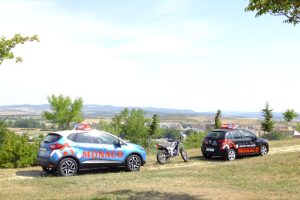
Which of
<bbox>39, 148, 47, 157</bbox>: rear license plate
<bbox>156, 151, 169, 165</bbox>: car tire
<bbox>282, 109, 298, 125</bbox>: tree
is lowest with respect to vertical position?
A: <bbox>156, 151, 169, 165</bbox>: car tire

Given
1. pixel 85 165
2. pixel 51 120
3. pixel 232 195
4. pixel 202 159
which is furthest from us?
pixel 51 120

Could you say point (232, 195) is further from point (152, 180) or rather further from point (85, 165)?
point (85, 165)

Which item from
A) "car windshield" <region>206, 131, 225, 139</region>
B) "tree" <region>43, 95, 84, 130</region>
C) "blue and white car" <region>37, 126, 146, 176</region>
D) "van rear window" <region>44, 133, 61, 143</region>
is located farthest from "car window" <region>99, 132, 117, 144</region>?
"tree" <region>43, 95, 84, 130</region>

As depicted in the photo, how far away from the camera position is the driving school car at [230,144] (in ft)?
64.1

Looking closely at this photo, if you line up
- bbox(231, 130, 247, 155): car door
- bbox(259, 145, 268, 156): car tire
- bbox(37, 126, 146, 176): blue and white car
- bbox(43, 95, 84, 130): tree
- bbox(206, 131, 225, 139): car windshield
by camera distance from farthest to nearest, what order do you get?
bbox(43, 95, 84, 130): tree, bbox(259, 145, 268, 156): car tire, bbox(231, 130, 247, 155): car door, bbox(206, 131, 225, 139): car windshield, bbox(37, 126, 146, 176): blue and white car

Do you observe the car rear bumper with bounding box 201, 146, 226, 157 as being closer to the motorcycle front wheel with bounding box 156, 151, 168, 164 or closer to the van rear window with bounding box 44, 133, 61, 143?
the motorcycle front wheel with bounding box 156, 151, 168, 164

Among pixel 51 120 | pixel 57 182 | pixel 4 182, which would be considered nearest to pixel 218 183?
pixel 57 182

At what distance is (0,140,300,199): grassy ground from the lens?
9.94 meters

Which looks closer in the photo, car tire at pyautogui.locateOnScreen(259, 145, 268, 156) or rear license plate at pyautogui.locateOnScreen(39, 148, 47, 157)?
rear license plate at pyautogui.locateOnScreen(39, 148, 47, 157)

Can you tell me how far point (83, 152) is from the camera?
567 inches

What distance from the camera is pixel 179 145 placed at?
62.2ft

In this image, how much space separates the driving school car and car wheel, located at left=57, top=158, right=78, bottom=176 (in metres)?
7.96

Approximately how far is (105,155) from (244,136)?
865 cm

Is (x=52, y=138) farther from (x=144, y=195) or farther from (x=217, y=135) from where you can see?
(x=217, y=135)
